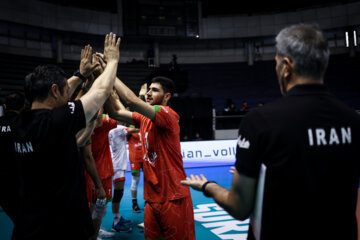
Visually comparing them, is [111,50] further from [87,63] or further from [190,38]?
[190,38]

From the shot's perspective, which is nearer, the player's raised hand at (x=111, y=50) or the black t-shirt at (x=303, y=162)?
the black t-shirt at (x=303, y=162)

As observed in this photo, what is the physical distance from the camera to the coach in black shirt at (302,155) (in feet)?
4.35

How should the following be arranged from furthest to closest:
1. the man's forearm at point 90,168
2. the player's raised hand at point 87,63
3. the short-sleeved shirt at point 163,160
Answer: the man's forearm at point 90,168, the short-sleeved shirt at point 163,160, the player's raised hand at point 87,63

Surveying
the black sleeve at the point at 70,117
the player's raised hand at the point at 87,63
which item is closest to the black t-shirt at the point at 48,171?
the black sleeve at the point at 70,117

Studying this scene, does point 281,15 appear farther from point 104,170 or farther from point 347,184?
point 347,184

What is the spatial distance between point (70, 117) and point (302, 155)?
1.36 metres

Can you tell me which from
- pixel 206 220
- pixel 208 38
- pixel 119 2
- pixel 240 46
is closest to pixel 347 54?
pixel 240 46

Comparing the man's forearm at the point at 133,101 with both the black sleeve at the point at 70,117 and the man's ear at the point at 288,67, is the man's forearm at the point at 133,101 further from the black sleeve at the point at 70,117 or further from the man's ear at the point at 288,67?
the man's ear at the point at 288,67

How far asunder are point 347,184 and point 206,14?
78.8 ft

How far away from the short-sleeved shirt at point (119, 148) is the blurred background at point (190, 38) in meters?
10.4

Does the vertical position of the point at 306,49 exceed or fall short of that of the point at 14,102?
it exceeds it

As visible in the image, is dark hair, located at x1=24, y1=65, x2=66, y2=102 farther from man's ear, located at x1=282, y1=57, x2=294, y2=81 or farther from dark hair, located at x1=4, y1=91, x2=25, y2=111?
dark hair, located at x1=4, y1=91, x2=25, y2=111

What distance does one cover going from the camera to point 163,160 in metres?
2.94

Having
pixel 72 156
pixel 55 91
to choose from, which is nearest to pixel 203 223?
pixel 72 156
